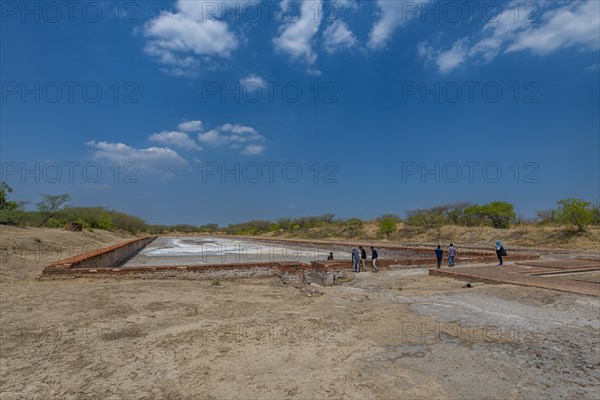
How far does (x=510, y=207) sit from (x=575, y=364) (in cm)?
3775

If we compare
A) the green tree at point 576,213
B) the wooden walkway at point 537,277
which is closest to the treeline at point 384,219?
the green tree at point 576,213

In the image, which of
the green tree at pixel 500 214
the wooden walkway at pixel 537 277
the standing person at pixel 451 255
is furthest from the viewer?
the green tree at pixel 500 214

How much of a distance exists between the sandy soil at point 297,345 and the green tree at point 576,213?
832 inches

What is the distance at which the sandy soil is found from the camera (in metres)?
4.01

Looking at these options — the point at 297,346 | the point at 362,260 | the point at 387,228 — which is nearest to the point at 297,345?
the point at 297,346

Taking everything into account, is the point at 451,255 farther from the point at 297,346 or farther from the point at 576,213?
the point at 576,213

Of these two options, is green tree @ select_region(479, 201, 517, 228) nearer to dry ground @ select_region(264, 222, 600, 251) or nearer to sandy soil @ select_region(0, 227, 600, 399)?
dry ground @ select_region(264, 222, 600, 251)

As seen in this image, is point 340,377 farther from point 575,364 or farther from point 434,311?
point 434,311

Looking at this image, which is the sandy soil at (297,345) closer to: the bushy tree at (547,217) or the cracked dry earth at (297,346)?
the cracked dry earth at (297,346)

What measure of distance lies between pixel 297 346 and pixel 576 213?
91.2 feet

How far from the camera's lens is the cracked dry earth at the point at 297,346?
400 cm

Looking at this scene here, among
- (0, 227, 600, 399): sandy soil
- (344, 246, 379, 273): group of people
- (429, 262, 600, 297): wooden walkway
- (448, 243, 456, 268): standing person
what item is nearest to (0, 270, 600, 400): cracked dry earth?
(0, 227, 600, 399): sandy soil

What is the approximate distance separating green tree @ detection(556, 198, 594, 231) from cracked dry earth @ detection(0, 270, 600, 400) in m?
21.2

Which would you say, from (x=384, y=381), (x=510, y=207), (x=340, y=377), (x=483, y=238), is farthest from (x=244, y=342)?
(x=510, y=207)
